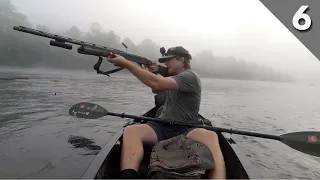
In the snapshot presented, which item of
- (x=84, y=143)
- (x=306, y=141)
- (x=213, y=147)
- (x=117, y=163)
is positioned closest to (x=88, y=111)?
(x=117, y=163)

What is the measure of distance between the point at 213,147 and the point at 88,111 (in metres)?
3.44

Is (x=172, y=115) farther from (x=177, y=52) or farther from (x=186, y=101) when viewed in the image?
(x=177, y=52)

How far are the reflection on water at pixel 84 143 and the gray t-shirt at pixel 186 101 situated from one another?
12.9 ft

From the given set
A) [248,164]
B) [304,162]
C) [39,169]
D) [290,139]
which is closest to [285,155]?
[304,162]

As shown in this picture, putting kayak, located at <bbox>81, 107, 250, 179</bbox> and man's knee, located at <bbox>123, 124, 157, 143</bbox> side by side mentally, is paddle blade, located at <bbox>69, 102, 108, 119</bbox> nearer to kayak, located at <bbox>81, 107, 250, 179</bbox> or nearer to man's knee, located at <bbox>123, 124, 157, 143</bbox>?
kayak, located at <bbox>81, 107, 250, 179</bbox>

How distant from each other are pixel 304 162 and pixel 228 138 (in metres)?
4.72

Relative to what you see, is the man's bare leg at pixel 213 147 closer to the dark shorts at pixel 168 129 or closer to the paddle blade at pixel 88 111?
the dark shorts at pixel 168 129

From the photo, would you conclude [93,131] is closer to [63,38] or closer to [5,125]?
[5,125]

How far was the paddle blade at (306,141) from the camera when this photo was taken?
16.2ft

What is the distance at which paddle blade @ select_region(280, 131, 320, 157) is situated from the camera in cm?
493

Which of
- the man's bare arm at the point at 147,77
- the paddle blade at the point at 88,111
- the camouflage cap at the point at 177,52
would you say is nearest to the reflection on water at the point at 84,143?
the paddle blade at the point at 88,111

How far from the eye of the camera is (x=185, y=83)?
4414 mm

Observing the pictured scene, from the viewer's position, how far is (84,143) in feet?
28.7

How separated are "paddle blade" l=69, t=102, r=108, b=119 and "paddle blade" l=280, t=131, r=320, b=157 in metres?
3.97
